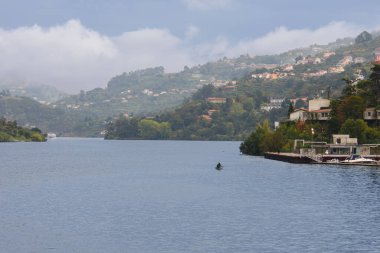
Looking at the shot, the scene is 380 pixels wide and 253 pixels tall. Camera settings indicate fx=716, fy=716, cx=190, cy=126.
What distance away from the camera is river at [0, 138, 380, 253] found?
183 ft

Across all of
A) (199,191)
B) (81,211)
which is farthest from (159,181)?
(81,211)

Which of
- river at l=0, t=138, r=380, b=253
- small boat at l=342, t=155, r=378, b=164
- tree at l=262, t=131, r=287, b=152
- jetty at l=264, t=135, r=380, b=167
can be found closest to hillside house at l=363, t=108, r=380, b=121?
jetty at l=264, t=135, r=380, b=167

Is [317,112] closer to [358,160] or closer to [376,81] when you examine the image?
[376,81]

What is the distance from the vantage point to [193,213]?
71.4m

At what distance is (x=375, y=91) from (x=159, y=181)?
80.9 meters

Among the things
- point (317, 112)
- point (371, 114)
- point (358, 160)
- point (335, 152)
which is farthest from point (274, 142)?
point (358, 160)

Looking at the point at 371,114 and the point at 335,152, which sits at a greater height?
the point at 371,114

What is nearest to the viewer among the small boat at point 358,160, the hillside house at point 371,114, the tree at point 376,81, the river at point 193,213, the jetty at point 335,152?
the river at point 193,213

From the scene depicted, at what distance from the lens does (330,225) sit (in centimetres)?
6378

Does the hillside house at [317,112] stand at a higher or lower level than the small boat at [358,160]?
higher

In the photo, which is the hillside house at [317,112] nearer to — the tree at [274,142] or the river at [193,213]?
the tree at [274,142]

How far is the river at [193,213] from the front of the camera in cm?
5578

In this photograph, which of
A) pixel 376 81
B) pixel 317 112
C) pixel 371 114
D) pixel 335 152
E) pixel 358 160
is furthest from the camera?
pixel 317 112

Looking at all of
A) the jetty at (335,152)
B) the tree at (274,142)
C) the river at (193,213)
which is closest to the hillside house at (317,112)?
the tree at (274,142)
